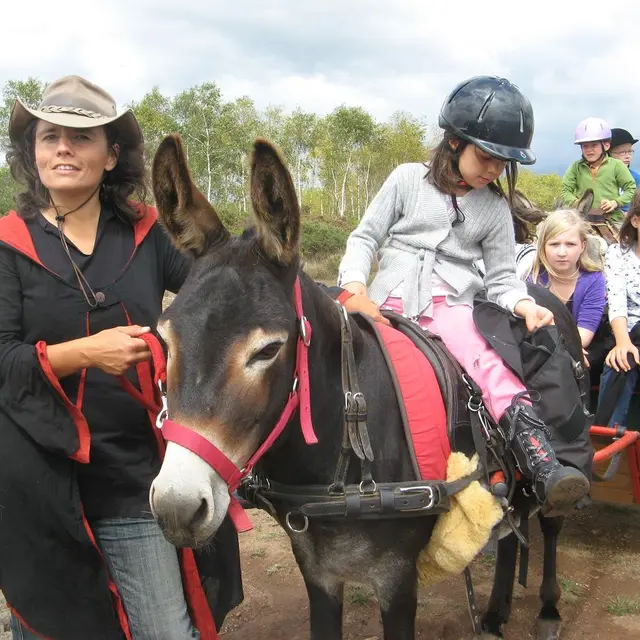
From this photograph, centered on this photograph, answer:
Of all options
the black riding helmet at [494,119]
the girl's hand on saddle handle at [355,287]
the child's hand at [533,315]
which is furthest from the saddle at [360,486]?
the black riding helmet at [494,119]

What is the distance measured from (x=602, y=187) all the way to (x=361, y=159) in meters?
50.9

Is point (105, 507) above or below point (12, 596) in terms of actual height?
above

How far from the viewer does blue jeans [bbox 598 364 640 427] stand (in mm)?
4445

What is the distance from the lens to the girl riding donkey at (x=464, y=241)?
2.83m

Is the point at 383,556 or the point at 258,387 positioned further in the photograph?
the point at 383,556

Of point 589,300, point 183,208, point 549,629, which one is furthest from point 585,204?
point 183,208

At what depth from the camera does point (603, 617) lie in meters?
4.03

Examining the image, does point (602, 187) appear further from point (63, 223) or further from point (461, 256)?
point (63, 223)

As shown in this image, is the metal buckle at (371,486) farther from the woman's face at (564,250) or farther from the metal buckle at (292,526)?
the woman's face at (564,250)

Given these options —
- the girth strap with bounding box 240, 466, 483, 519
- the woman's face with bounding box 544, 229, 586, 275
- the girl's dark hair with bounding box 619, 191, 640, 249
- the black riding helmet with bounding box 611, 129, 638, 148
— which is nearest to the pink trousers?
the girth strap with bounding box 240, 466, 483, 519

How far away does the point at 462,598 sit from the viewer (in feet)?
13.9

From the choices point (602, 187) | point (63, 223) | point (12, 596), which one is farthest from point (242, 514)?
point (602, 187)

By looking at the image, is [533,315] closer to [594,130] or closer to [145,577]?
[145,577]

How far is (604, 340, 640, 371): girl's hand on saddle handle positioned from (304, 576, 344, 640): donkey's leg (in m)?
2.76
